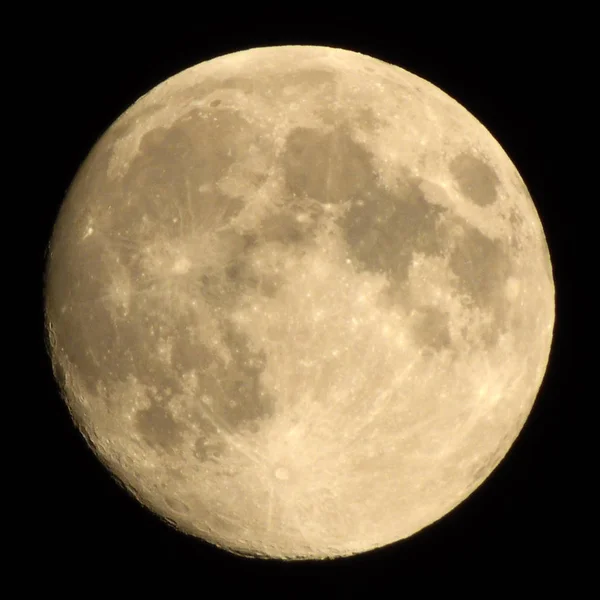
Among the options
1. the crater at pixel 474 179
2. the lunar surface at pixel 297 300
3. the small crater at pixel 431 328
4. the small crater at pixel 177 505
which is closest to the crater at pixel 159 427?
the lunar surface at pixel 297 300

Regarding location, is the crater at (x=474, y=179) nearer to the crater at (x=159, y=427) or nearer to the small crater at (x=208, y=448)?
the small crater at (x=208, y=448)

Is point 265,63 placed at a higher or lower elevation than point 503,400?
higher

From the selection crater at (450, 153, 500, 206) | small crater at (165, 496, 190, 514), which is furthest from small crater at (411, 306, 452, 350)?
small crater at (165, 496, 190, 514)

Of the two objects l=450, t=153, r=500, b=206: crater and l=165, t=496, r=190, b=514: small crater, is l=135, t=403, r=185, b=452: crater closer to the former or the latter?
l=165, t=496, r=190, b=514: small crater

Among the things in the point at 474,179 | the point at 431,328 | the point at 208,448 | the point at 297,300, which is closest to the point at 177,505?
the point at 208,448

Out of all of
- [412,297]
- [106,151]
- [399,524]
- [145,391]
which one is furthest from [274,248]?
[399,524]

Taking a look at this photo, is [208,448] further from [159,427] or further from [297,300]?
[297,300]

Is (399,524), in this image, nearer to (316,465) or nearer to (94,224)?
(316,465)
